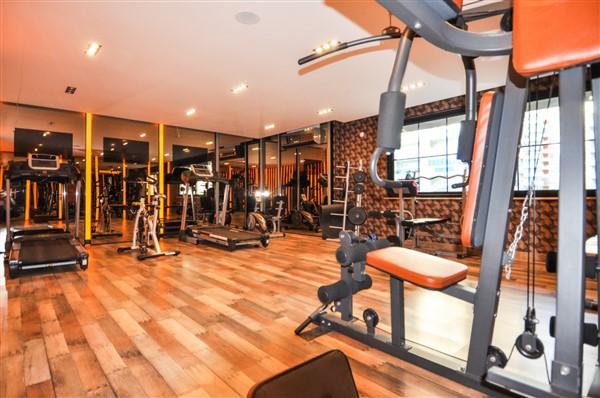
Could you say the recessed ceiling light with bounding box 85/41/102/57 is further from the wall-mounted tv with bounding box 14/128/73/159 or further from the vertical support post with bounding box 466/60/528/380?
the vertical support post with bounding box 466/60/528/380

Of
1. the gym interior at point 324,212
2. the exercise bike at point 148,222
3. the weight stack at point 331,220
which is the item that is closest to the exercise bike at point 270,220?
the gym interior at point 324,212

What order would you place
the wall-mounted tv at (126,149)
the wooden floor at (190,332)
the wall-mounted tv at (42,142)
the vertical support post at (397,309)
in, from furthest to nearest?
the wall-mounted tv at (126,149)
the wall-mounted tv at (42,142)
the vertical support post at (397,309)
the wooden floor at (190,332)

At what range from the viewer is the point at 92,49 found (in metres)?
3.68

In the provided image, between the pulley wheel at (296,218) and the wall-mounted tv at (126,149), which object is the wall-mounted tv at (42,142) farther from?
the pulley wheel at (296,218)

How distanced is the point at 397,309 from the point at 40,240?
18.4 ft

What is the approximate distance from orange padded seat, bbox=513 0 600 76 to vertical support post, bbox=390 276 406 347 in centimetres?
126

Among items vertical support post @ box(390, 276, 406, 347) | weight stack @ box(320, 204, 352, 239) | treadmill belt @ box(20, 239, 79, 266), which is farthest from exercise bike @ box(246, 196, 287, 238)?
vertical support post @ box(390, 276, 406, 347)

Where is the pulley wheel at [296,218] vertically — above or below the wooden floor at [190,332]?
above

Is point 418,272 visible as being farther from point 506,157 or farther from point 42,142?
point 42,142

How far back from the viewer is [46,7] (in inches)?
114

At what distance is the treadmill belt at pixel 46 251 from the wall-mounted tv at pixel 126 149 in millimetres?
3511

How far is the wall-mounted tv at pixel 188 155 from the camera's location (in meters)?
8.27

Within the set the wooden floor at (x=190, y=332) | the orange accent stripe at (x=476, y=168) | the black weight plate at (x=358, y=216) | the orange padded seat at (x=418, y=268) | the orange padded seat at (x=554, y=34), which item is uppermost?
the orange padded seat at (x=554, y=34)

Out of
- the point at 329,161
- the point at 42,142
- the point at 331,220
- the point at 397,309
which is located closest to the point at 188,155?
the point at 42,142
